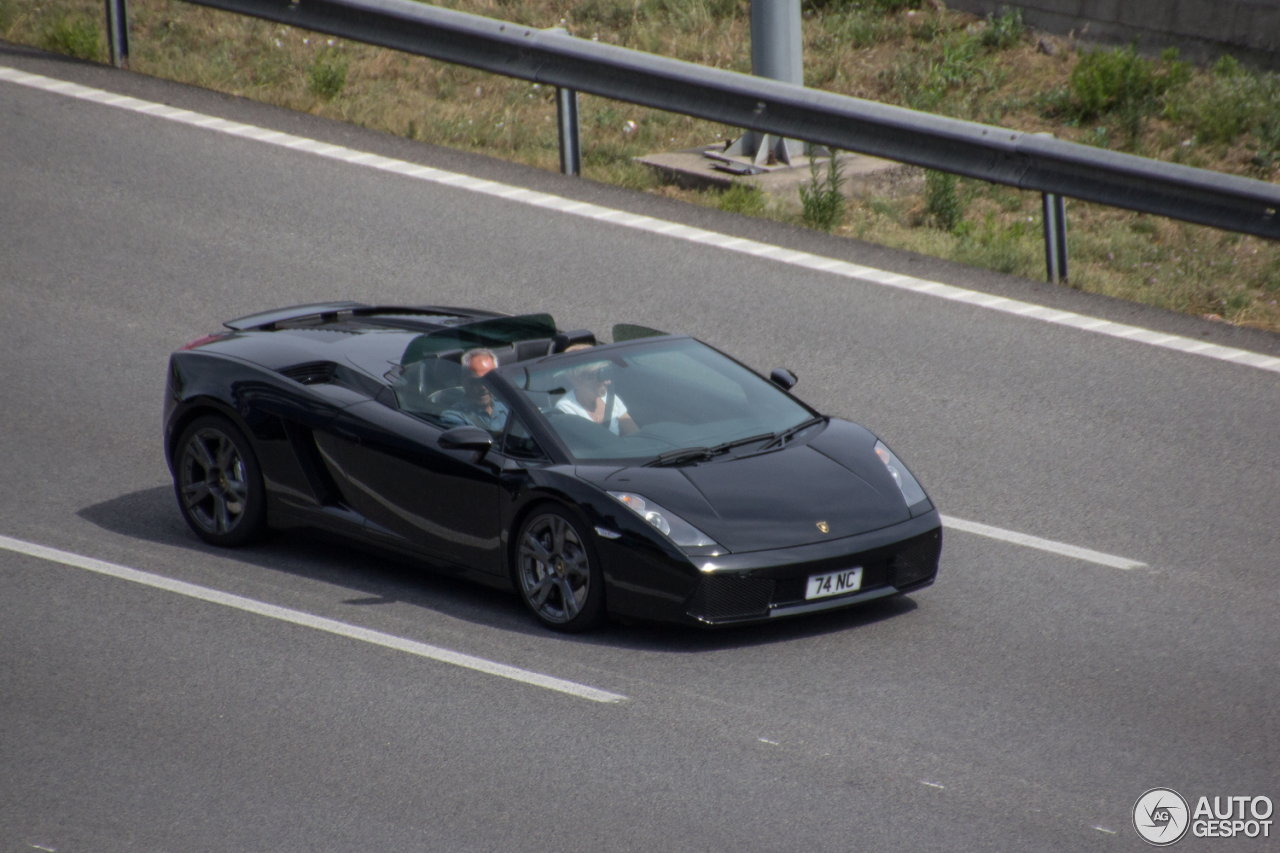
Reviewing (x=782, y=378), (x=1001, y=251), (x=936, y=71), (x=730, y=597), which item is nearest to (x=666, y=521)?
(x=730, y=597)

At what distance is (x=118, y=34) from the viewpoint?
661 inches

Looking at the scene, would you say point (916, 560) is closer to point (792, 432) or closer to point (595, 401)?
point (792, 432)

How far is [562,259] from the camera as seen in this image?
13234mm

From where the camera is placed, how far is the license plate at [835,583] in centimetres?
768

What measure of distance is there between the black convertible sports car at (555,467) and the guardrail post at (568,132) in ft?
18.2

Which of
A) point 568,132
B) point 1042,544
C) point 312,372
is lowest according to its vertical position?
point 1042,544

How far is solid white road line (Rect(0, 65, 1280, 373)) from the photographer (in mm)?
12000

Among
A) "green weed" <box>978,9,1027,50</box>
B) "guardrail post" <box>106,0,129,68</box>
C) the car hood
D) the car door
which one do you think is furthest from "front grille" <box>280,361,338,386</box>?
"green weed" <box>978,9,1027,50</box>

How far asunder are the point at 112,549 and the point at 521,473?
2532 millimetres

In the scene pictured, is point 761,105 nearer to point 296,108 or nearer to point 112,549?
point 296,108

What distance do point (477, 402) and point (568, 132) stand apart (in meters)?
6.87

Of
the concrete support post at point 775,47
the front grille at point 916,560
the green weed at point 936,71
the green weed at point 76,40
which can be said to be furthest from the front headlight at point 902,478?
the green weed at point 76,40

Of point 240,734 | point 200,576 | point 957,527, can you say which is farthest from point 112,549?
point 957,527

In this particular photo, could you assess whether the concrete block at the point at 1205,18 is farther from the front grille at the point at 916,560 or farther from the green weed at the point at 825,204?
the front grille at the point at 916,560
